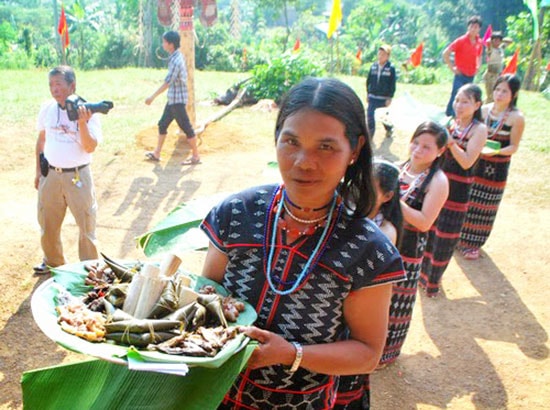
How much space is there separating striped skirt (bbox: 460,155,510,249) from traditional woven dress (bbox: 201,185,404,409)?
14.0ft

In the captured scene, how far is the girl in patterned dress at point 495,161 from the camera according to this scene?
17.4 ft

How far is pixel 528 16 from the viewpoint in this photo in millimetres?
18047

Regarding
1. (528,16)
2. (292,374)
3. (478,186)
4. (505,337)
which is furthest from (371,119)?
(528,16)

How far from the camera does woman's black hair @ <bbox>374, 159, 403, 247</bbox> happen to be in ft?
9.41

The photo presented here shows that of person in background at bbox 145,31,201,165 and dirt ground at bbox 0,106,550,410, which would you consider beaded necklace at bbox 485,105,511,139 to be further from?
person in background at bbox 145,31,201,165

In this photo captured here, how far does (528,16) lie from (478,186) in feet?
50.3

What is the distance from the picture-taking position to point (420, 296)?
5.01 m

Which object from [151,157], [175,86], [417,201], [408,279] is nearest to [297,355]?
[408,279]

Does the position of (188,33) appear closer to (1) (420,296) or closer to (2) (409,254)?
(1) (420,296)

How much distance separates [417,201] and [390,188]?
73cm

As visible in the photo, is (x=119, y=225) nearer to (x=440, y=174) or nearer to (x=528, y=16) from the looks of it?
(x=440, y=174)

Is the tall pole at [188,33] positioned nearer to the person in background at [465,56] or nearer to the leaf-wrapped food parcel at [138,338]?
the person in background at [465,56]

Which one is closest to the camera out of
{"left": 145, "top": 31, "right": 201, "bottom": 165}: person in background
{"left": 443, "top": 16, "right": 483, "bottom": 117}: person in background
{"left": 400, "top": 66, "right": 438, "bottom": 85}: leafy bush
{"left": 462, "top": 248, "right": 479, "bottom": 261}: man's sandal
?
{"left": 462, "top": 248, "right": 479, "bottom": 261}: man's sandal

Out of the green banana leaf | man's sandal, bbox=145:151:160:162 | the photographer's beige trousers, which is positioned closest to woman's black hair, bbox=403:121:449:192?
the green banana leaf
